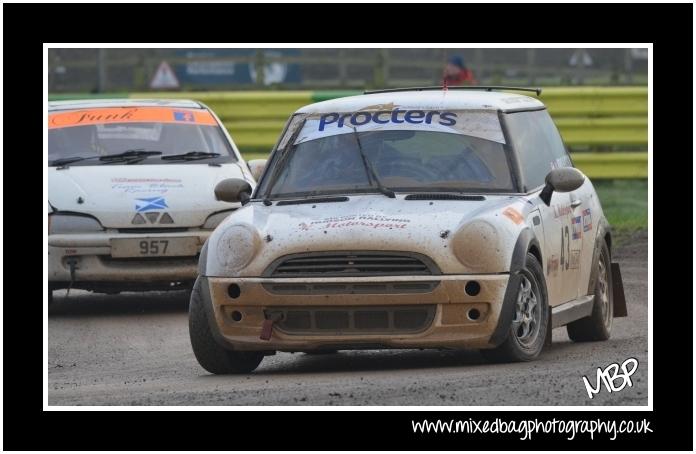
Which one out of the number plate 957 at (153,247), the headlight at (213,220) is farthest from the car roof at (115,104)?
the number plate 957 at (153,247)

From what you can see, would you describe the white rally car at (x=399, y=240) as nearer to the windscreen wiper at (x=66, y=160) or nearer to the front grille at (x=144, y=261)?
the front grille at (x=144, y=261)

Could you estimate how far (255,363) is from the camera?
9555mm

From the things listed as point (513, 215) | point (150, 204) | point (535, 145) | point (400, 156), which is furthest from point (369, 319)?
point (150, 204)

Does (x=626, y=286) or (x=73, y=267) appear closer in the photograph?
(x=73, y=267)

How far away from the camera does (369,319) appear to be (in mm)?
8836

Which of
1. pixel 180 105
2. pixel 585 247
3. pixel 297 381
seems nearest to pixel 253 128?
pixel 180 105

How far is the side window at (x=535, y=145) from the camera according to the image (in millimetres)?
9891

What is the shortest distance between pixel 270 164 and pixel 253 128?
471 inches

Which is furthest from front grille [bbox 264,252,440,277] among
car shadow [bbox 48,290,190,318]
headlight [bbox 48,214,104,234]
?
car shadow [bbox 48,290,190,318]

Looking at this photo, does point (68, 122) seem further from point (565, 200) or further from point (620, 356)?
point (620, 356)

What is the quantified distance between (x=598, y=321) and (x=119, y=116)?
209 inches

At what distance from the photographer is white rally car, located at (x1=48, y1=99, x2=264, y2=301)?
13031 mm

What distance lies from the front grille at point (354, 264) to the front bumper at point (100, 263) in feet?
13.7

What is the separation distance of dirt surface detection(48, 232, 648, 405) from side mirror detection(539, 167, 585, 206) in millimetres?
952
